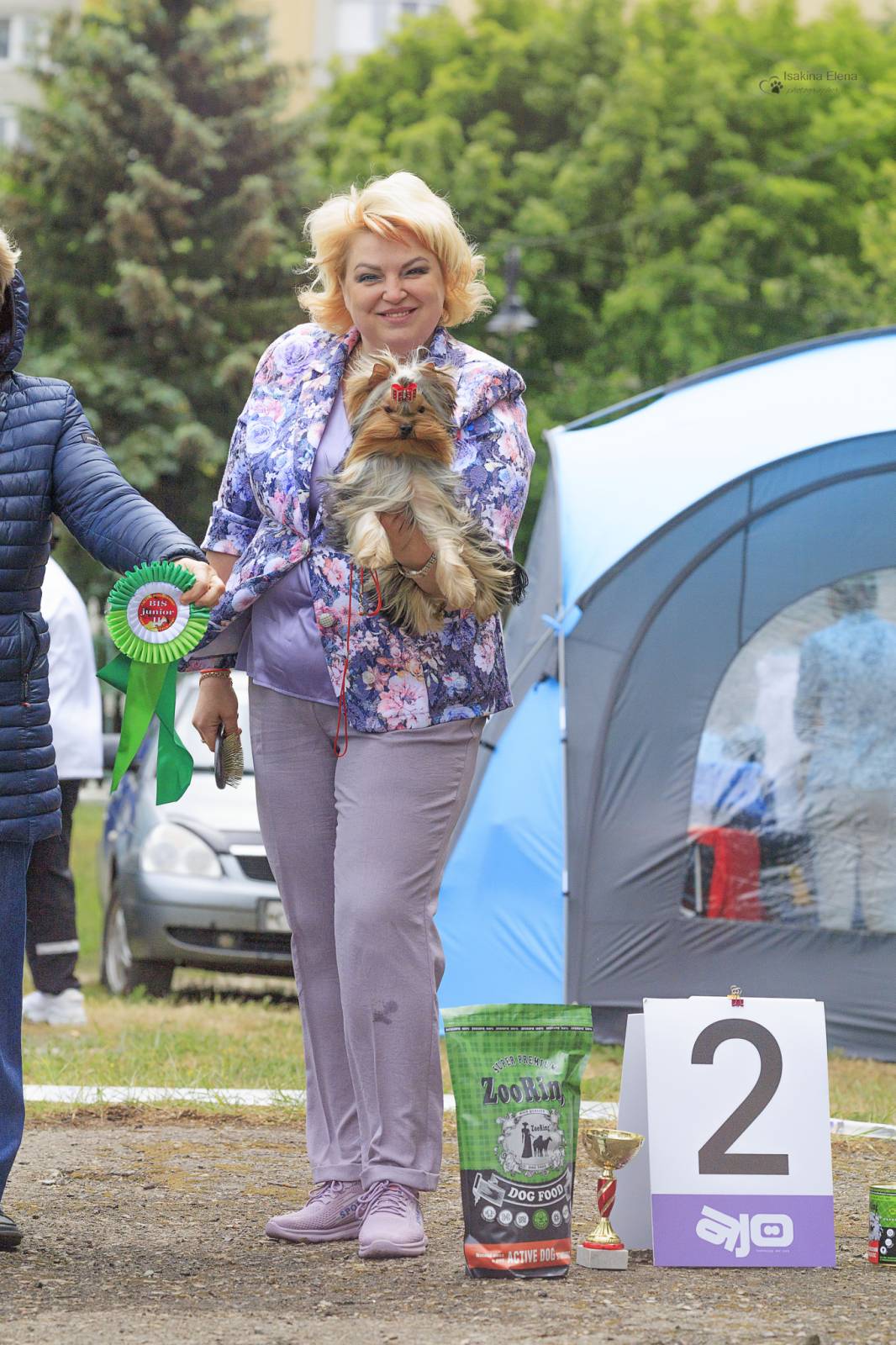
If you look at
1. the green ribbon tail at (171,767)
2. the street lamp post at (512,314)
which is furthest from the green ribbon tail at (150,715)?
the street lamp post at (512,314)

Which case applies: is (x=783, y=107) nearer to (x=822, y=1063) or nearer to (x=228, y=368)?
(x=228, y=368)

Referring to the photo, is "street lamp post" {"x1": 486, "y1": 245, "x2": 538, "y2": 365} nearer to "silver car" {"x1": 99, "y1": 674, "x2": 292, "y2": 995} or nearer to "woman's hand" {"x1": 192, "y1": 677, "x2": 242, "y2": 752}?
"silver car" {"x1": 99, "y1": 674, "x2": 292, "y2": 995}

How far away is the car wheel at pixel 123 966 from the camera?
7.84 metres

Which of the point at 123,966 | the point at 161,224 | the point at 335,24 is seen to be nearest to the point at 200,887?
the point at 123,966

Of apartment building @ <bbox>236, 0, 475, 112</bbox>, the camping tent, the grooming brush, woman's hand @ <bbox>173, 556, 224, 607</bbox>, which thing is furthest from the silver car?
apartment building @ <bbox>236, 0, 475, 112</bbox>

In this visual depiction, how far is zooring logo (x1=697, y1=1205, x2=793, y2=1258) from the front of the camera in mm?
3100

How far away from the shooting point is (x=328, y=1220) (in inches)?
130

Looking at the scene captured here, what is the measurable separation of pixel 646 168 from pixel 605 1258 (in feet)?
77.1

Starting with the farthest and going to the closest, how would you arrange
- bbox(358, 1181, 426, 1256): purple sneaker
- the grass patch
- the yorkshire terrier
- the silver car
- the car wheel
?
the car wheel < the silver car < the grass patch < bbox(358, 1181, 426, 1256): purple sneaker < the yorkshire terrier

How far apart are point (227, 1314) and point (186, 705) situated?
5797 mm

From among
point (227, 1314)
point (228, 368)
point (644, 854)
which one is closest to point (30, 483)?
point (227, 1314)

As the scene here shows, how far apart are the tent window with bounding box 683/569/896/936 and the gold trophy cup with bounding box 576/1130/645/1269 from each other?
3127mm

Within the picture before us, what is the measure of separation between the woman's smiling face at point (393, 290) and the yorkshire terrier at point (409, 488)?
24 cm

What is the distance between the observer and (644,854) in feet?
20.4
